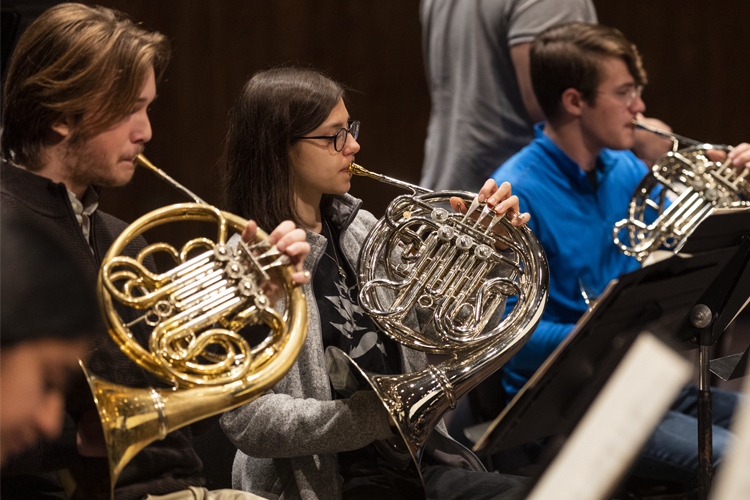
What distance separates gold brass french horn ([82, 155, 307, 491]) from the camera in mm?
938

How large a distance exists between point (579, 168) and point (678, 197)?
292 millimetres

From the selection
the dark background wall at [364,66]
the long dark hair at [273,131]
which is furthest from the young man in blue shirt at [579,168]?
the long dark hair at [273,131]

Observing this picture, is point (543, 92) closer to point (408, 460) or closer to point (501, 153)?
point (501, 153)

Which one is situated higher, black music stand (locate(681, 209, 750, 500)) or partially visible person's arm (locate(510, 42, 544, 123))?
partially visible person's arm (locate(510, 42, 544, 123))

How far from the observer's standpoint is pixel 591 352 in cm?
101

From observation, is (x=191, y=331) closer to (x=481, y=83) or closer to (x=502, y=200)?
(x=502, y=200)

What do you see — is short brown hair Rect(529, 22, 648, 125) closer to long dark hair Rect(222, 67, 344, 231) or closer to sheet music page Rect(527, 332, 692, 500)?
long dark hair Rect(222, 67, 344, 231)

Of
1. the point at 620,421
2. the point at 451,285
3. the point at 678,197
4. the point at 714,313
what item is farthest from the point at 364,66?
the point at 620,421

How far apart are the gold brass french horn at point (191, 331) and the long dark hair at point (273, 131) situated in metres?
0.31

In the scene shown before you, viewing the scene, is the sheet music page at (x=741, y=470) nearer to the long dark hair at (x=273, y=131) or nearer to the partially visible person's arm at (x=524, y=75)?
the long dark hair at (x=273, y=131)

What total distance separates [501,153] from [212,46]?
40.8 inches

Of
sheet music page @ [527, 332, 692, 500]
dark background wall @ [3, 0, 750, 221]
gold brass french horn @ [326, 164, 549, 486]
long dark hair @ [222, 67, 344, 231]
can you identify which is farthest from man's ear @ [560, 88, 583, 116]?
sheet music page @ [527, 332, 692, 500]

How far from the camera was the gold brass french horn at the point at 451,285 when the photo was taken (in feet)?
4.14

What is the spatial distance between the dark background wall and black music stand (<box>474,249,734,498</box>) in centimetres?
96
